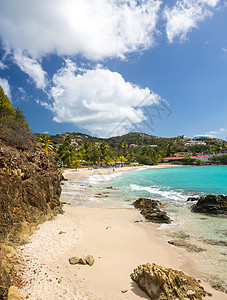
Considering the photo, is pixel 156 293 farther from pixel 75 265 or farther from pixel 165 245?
pixel 165 245

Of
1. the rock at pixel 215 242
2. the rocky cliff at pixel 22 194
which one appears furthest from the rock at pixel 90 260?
the rock at pixel 215 242

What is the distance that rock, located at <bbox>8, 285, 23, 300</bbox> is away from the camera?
184 inches

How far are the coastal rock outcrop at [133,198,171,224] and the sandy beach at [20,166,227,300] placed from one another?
135cm

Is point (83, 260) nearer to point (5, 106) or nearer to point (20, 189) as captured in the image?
point (20, 189)

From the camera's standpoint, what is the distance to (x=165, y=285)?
5.29 metres

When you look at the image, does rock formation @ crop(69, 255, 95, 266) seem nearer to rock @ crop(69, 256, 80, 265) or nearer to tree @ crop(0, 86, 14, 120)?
rock @ crop(69, 256, 80, 265)

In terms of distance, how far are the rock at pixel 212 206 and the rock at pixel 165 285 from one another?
12322mm

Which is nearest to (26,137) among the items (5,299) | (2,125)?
(2,125)

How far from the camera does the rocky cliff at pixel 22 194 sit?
788cm

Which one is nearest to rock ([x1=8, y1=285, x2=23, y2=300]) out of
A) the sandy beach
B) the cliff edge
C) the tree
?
the sandy beach

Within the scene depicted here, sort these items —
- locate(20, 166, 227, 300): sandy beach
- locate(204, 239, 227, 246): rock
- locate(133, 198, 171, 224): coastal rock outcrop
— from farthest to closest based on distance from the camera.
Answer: locate(133, 198, 171, 224): coastal rock outcrop < locate(204, 239, 227, 246): rock < locate(20, 166, 227, 300): sandy beach

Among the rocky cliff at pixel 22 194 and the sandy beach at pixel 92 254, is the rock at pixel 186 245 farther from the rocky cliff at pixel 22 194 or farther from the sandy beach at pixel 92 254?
Answer: the rocky cliff at pixel 22 194

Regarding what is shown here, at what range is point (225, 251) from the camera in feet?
29.8

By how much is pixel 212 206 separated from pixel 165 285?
14255 mm
